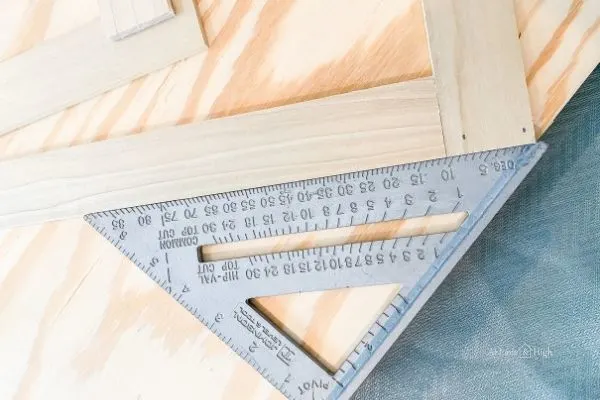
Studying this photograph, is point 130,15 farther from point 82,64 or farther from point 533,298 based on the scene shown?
point 533,298

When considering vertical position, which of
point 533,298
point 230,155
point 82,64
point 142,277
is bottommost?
point 533,298

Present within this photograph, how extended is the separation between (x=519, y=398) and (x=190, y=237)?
688 mm

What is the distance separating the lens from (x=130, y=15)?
1002mm

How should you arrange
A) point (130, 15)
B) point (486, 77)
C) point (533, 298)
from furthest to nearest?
point (533, 298)
point (130, 15)
point (486, 77)

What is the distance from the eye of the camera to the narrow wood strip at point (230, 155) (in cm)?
93

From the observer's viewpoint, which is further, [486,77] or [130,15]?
[130,15]

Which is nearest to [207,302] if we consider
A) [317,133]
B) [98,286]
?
[98,286]

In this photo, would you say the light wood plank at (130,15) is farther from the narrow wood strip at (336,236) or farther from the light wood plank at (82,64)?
the narrow wood strip at (336,236)

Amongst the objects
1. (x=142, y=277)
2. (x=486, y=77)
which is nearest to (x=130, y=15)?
(x=142, y=277)

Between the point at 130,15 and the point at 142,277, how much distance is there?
1.44ft

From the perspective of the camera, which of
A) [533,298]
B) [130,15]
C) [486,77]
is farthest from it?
[533,298]

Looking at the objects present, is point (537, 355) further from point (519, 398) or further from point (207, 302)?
point (207, 302)

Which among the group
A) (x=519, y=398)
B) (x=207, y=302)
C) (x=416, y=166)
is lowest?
(x=519, y=398)

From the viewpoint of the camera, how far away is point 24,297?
3.56ft
